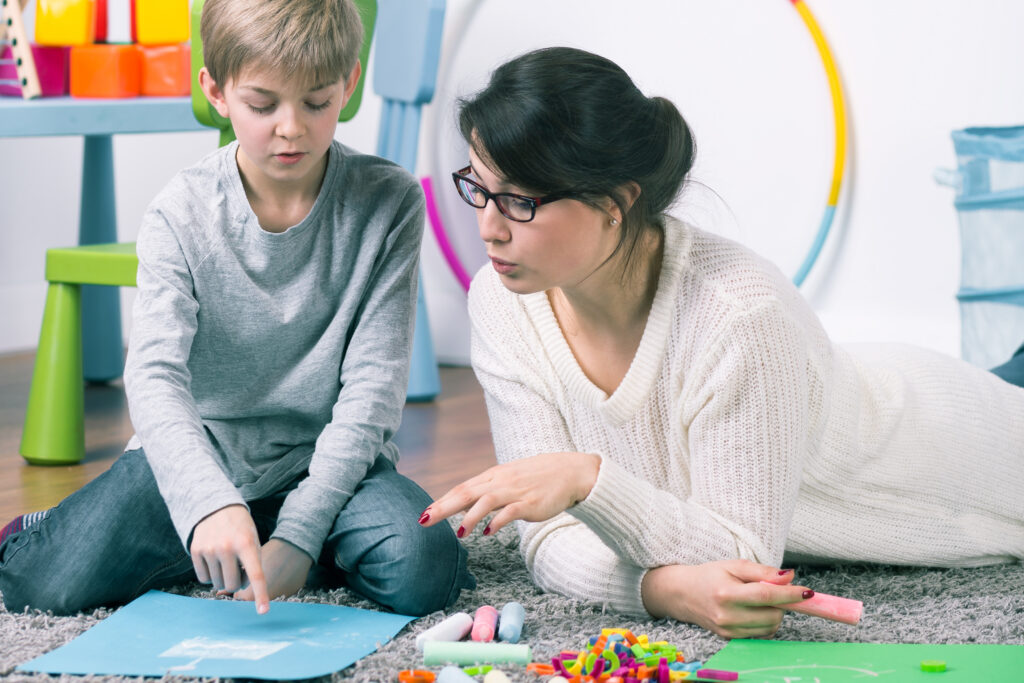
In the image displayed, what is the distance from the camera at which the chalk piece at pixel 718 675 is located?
93 centimetres

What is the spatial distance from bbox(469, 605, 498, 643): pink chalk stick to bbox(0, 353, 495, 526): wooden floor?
56 centimetres

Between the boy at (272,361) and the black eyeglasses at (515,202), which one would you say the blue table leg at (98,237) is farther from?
the black eyeglasses at (515,202)

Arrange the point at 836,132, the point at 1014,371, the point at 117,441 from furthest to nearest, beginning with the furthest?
the point at 836,132
the point at 117,441
the point at 1014,371

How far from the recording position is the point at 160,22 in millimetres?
2129

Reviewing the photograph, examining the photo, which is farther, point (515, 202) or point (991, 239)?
point (991, 239)

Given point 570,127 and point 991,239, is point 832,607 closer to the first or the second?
point 570,127

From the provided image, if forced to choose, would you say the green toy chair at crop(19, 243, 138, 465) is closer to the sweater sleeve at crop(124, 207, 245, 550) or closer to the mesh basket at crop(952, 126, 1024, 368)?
the sweater sleeve at crop(124, 207, 245, 550)

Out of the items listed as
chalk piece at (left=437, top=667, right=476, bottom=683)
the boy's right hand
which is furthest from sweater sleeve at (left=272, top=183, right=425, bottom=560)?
chalk piece at (left=437, top=667, right=476, bottom=683)

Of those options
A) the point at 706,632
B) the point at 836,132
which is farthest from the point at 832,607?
the point at 836,132

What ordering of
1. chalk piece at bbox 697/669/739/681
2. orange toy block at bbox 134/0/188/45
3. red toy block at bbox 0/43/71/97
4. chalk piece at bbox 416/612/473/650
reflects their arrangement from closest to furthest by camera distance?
1. chalk piece at bbox 697/669/739/681
2. chalk piece at bbox 416/612/473/650
3. red toy block at bbox 0/43/71/97
4. orange toy block at bbox 134/0/188/45

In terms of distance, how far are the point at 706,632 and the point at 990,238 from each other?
1299 millimetres

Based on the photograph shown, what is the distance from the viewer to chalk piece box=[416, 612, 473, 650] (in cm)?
104

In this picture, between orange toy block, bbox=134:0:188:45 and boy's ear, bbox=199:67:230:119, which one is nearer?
boy's ear, bbox=199:67:230:119

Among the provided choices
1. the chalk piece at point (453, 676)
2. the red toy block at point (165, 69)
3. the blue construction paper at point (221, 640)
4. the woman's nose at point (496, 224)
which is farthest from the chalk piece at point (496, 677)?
the red toy block at point (165, 69)
